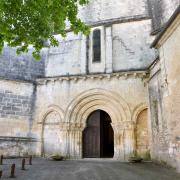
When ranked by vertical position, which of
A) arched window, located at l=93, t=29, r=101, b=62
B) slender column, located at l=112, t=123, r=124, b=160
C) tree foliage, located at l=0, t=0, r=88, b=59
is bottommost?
slender column, located at l=112, t=123, r=124, b=160

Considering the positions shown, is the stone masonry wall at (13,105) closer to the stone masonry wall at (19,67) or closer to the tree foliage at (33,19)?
the stone masonry wall at (19,67)

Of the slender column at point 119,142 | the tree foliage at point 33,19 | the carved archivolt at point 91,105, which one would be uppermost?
the tree foliage at point 33,19

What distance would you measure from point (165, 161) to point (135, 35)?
708cm

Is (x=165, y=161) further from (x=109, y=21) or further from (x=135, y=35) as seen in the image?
(x=109, y=21)

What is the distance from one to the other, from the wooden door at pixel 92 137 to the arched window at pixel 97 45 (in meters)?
3.00

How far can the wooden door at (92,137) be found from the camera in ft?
38.2

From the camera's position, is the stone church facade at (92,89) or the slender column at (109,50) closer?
the stone church facade at (92,89)

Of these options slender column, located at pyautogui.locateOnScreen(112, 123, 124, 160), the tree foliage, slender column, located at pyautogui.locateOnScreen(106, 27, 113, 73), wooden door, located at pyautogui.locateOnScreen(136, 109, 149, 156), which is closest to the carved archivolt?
slender column, located at pyautogui.locateOnScreen(112, 123, 124, 160)

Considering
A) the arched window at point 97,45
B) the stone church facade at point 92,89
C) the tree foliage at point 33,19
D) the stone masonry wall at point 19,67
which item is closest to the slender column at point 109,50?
the stone church facade at point 92,89

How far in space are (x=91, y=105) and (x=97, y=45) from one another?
346 cm

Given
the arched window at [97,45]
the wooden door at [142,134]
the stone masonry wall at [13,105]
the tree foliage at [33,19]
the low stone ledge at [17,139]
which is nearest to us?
the tree foliage at [33,19]

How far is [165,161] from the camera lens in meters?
7.93

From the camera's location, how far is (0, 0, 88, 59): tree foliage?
5.57 metres

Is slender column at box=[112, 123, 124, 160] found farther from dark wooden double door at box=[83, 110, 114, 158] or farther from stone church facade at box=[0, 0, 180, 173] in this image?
dark wooden double door at box=[83, 110, 114, 158]
